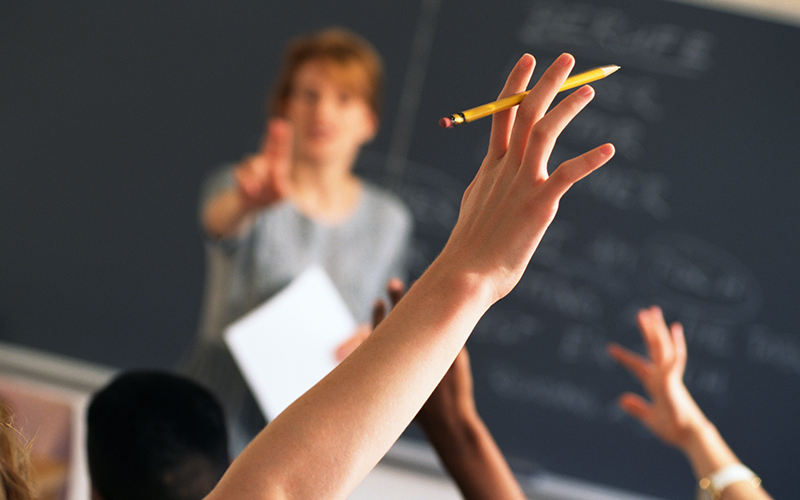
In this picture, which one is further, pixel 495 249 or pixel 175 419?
pixel 175 419

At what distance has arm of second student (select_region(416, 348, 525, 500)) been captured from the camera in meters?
0.99

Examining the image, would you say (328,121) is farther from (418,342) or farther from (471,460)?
(418,342)

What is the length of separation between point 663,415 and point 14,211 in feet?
7.30

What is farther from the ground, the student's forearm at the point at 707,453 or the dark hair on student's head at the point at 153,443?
the student's forearm at the point at 707,453

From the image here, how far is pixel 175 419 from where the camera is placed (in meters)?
1.04

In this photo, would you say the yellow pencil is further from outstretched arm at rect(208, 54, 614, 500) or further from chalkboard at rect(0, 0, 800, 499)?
chalkboard at rect(0, 0, 800, 499)

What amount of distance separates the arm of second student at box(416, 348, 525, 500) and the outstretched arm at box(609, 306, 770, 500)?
418 mm

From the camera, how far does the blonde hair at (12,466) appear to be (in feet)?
1.69

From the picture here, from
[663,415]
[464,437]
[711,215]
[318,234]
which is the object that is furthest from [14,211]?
[711,215]

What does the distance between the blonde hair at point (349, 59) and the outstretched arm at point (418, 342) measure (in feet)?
5.28

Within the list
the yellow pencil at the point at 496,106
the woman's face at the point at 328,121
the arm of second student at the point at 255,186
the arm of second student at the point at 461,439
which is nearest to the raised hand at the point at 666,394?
the arm of second student at the point at 461,439

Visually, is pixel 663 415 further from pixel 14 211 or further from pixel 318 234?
pixel 14 211

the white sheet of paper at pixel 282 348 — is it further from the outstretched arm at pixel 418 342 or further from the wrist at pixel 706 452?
the outstretched arm at pixel 418 342

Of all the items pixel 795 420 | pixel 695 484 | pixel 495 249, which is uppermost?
pixel 495 249
